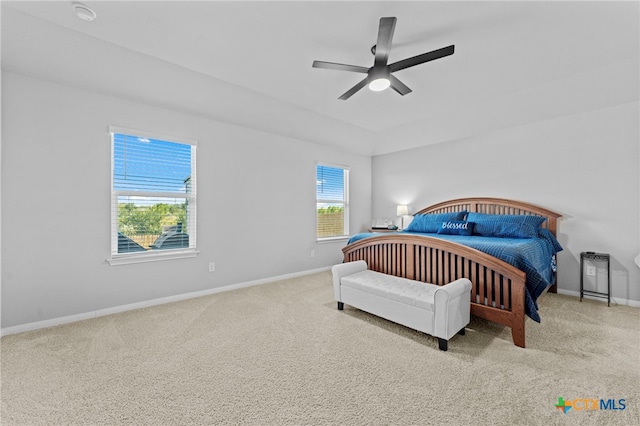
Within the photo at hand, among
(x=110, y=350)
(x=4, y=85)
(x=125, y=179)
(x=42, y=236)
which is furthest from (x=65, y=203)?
(x=110, y=350)

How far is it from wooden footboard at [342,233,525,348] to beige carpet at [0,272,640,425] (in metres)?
0.26

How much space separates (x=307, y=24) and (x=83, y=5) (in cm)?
169

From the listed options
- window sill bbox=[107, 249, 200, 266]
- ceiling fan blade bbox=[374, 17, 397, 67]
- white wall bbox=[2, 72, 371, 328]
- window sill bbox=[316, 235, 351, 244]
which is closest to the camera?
ceiling fan blade bbox=[374, 17, 397, 67]

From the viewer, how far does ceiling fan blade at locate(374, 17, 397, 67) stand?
1.93 meters

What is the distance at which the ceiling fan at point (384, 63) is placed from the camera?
2.03 m

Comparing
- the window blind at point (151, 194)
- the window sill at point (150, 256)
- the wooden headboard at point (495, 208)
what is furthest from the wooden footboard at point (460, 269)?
the window blind at point (151, 194)

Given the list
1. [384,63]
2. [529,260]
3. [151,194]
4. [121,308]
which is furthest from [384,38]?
[121,308]

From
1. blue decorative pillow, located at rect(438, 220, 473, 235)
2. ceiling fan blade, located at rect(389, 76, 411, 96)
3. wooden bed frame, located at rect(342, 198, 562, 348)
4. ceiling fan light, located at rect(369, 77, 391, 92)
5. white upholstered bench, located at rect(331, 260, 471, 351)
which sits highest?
ceiling fan blade, located at rect(389, 76, 411, 96)

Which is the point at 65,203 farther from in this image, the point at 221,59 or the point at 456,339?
the point at 456,339

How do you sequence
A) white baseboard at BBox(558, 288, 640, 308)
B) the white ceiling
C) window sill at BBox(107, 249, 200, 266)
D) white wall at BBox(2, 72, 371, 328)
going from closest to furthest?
the white ceiling → white wall at BBox(2, 72, 371, 328) → window sill at BBox(107, 249, 200, 266) → white baseboard at BBox(558, 288, 640, 308)

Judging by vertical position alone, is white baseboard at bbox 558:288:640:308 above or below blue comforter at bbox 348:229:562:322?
→ below

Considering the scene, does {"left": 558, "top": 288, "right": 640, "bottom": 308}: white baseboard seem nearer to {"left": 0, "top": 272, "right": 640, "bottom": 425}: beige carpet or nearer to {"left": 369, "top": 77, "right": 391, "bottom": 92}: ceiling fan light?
{"left": 0, "top": 272, "right": 640, "bottom": 425}: beige carpet

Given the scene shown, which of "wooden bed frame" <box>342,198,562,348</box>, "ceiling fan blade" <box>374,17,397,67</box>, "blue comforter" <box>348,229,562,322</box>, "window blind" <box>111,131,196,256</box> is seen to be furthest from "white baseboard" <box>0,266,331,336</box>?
"ceiling fan blade" <box>374,17,397,67</box>

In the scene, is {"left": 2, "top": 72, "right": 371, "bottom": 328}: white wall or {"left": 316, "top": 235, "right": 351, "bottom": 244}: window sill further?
{"left": 316, "top": 235, "right": 351, "bottom": 244}: window sill
